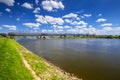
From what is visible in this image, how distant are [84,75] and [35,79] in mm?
7637

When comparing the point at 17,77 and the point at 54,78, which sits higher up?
the point at 17,77

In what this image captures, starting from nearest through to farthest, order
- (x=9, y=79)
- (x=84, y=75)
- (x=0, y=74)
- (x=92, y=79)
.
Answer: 1. (x=9, y=79)
2. (x=0, y=74)
3. (x=92, y=79)
4. (x=84, y=75)

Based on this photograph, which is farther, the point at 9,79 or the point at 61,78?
the point at 61,78

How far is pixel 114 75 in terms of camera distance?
56.4 ft

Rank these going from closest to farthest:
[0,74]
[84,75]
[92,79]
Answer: [0,74]
[92,79]
[84,75]

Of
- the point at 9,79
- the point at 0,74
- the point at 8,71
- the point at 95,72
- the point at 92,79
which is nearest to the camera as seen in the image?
the point at 9,79

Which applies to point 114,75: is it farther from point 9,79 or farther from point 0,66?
point 0,66

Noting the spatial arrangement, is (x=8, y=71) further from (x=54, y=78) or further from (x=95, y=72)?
(x=95, y=72)

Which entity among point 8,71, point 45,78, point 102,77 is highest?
point 8,71

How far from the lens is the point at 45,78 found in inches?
531

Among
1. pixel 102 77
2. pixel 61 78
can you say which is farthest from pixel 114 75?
pixel 61 78

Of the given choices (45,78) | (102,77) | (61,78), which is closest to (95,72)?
(102,77)

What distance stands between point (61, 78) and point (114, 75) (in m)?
8.00

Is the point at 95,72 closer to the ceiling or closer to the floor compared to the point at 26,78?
closer to the floor
